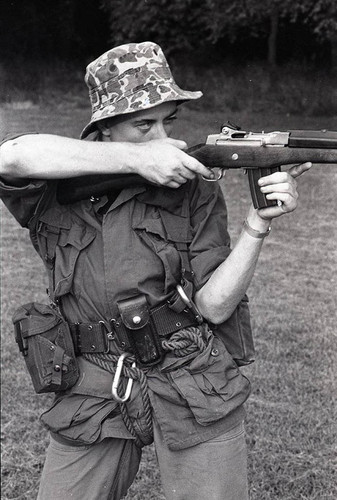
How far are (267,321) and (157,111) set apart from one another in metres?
4.07

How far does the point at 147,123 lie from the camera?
3.20m

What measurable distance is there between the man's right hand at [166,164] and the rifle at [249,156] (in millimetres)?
89

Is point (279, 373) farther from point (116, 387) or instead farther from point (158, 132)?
point (158, 132)

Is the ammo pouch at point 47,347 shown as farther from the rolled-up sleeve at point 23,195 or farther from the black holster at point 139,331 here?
the rolled-up sleeve at point 23,195

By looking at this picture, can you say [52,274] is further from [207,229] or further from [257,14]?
[257,14]

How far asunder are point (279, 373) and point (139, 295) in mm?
3046

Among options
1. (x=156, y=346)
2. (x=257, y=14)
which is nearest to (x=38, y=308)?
(x=156, y=346)

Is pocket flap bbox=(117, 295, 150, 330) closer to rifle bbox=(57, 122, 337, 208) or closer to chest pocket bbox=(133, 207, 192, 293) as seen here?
chest pocket bbox=(133, 207, 192, 293)

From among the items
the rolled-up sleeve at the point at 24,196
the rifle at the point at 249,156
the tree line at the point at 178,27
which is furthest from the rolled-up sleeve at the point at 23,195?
the tree line at the point at 178,27

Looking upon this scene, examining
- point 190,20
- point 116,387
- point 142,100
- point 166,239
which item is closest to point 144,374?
point 116,387

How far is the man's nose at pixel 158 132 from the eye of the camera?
10.4ft

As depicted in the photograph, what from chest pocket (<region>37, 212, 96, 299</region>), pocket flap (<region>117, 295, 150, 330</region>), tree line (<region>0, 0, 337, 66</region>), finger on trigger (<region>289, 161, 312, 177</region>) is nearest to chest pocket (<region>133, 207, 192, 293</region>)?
pocket flap (<region>117, 295, 150, 330</region>)

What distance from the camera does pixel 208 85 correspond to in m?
20.3

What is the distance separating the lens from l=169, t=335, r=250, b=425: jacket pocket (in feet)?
9.99
